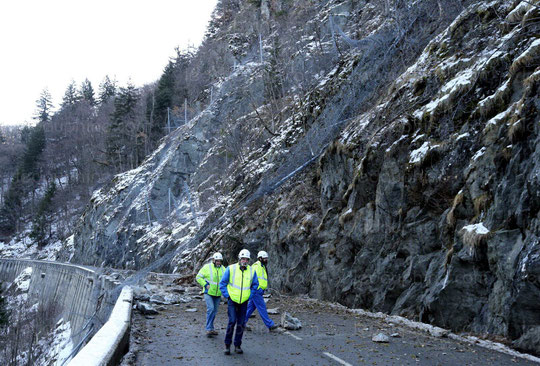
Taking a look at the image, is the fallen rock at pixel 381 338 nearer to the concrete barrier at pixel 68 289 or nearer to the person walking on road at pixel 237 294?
the person walking on road at pixel 237 294

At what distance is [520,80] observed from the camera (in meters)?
8.56

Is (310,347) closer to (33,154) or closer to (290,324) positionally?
(290,324)

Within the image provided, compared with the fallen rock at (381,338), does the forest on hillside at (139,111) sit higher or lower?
higher

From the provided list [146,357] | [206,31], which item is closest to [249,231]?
[146,357]

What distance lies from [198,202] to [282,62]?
14.4 m

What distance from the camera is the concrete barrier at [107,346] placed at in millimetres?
4697

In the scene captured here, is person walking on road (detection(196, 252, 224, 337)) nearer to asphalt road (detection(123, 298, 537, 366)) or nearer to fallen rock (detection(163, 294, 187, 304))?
asphalt road (detection(123, 298, 537, 366))

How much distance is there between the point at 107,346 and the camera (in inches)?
217

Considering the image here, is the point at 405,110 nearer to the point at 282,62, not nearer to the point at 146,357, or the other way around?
the point at 146,357

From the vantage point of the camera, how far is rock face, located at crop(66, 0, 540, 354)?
7531 mm

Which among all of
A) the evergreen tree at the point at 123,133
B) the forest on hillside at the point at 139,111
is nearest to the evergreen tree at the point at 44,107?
the forest on hillside at the point at 139,111

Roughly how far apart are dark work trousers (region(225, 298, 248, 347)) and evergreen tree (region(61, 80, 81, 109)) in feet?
363

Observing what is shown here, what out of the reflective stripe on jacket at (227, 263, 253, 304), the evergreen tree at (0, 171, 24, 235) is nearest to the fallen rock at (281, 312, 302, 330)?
the reflective stripe on jacket at (227, 263, 253, 304)

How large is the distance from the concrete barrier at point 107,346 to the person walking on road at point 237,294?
1783 mm
